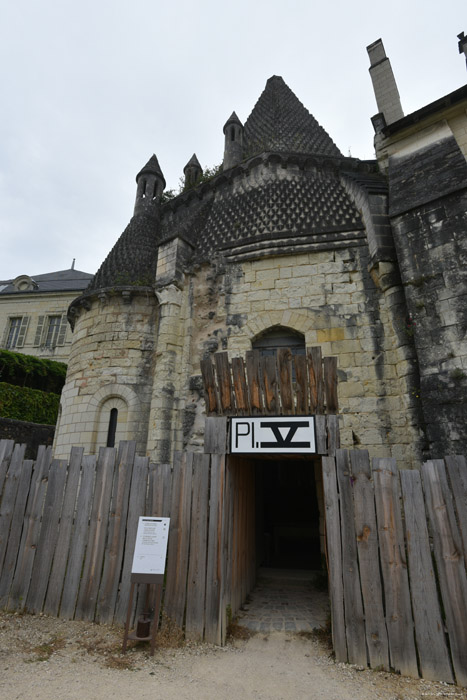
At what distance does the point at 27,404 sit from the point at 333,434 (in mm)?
11549

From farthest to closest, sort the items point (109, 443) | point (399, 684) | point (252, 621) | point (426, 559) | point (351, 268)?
point (109, 443) → point (351, 268) → point (252, 621) → point (426, 559) → point (399, 684)

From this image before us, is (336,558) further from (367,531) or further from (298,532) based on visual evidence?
(298,532)

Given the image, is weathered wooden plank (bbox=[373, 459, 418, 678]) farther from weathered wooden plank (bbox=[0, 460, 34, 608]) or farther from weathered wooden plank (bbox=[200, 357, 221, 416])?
weathered wooden plank (bbox=[0, 460, 34, 608])

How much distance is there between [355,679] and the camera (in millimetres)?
2725

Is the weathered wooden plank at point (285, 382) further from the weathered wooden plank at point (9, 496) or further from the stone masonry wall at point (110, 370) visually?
the stone masonry wall at point (110, 370)

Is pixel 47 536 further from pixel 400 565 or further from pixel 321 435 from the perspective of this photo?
pixel 400 565

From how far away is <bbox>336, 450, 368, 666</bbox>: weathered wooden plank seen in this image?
9.59 ft

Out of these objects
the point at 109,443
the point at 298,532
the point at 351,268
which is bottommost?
the point at 298,532

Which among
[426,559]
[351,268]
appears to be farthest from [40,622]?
[351,268]

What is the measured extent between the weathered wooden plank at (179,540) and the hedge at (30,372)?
11644 millimetres

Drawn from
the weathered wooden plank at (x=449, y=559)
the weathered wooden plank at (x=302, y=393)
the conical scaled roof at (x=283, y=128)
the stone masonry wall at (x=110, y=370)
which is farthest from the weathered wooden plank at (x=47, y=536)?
the conical scaled roof at (x=283, y=128)

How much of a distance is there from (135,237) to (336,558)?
839 centimetres

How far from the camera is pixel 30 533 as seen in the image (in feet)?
12.5

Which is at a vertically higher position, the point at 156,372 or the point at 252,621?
the point at 156,372
